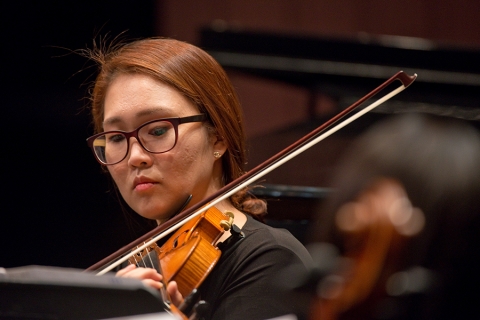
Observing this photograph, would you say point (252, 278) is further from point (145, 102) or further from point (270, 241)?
point (145, 102)

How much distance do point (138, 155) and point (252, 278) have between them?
327mm

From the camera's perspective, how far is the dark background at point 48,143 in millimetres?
3035

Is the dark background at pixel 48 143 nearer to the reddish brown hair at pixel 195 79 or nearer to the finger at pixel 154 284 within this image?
the reddish brown hair at pixel 195 79

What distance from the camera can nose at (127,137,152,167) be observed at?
1.38 meters

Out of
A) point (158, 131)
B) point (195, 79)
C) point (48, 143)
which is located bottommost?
point (48, 143)

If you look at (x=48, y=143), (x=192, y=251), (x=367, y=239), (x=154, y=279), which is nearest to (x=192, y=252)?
(x=192, y=251)

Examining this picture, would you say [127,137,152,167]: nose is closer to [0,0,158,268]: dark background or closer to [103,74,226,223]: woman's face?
[103,74,226,223]: woman's face

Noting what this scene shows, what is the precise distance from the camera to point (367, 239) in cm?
67

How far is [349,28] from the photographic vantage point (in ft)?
12.7

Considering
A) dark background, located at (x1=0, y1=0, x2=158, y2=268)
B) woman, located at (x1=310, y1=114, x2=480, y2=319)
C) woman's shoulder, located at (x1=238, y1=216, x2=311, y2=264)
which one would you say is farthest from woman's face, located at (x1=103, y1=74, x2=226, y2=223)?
dark background, located at (x1=0, y1=0, x2=158, y2=268)

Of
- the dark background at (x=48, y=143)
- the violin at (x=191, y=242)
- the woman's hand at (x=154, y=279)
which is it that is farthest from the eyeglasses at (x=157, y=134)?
the dark background at (x=48, y=143)

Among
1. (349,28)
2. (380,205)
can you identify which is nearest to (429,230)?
(380,205)

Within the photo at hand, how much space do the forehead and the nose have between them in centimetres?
4

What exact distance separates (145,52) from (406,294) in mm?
905
